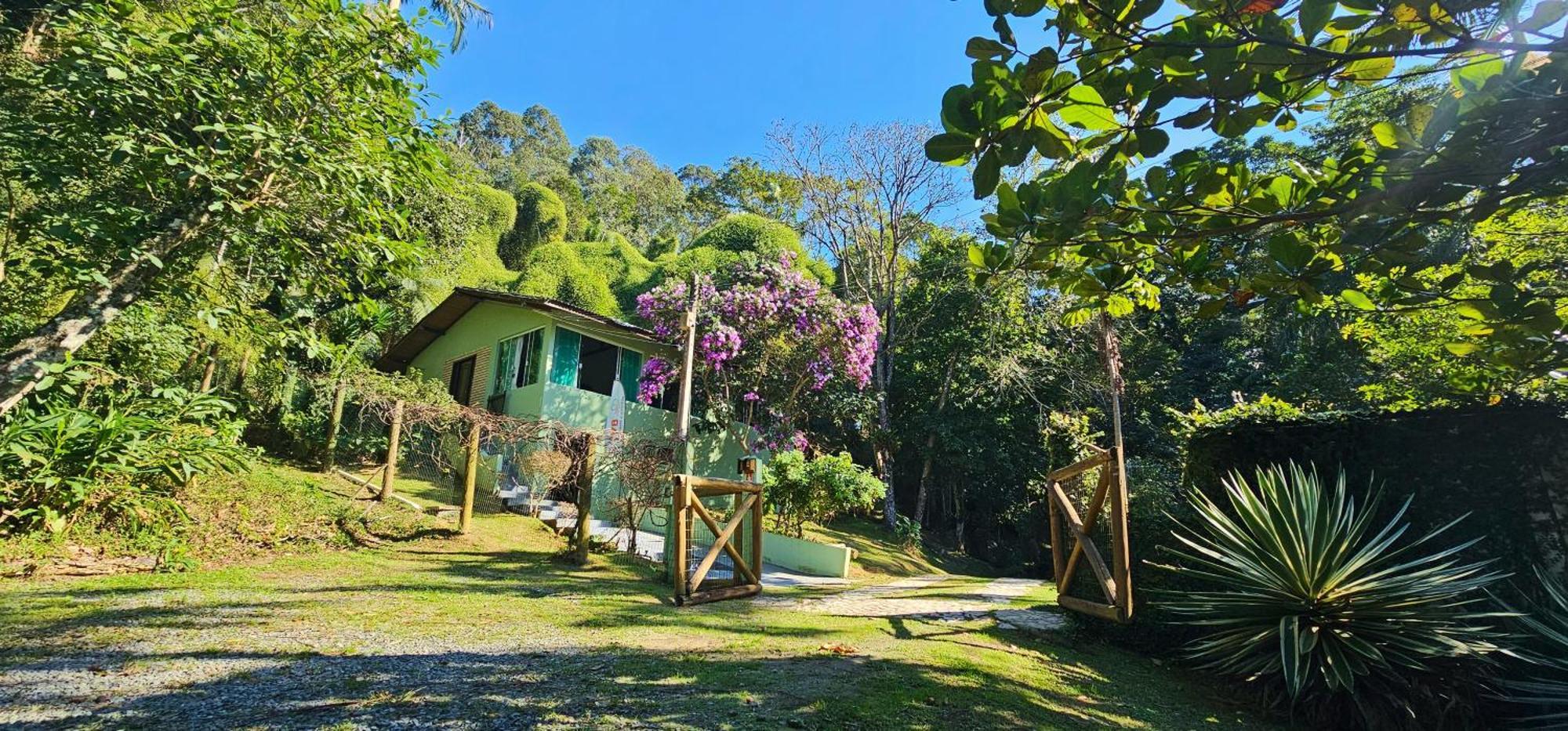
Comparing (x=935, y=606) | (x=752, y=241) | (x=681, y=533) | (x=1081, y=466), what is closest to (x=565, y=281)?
(x=752, y=241)

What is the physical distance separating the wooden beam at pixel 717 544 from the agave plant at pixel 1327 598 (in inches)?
178

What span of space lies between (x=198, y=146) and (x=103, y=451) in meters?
3.55

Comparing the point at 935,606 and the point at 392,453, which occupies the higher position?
the point at 392,453

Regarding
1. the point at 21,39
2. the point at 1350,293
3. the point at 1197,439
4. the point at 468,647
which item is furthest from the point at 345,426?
the point at 1350,293

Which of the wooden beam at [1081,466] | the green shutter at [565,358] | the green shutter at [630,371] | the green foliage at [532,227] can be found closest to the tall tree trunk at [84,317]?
the wooden beam at [1081,466]

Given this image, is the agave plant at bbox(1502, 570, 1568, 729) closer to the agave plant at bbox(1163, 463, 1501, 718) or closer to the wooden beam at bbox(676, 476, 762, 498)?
the agave plant at bbox(1163, 463, 1501, 718)

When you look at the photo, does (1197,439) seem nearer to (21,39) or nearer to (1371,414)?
(1371,414)

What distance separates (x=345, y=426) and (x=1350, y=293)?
1772 centimetres

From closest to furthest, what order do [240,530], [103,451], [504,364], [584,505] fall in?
1. [103,451]
2. [240,530]
3. [584,505]
4. [504,364]

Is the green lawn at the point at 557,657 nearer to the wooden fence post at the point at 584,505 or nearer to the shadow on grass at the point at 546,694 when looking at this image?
the shadow on grass at the point at 546,694

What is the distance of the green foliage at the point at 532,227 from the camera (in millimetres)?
35188

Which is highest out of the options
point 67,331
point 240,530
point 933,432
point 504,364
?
point 504,364

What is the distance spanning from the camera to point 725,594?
8.30 m

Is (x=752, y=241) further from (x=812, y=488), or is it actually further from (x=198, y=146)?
(x=198, y=146)
